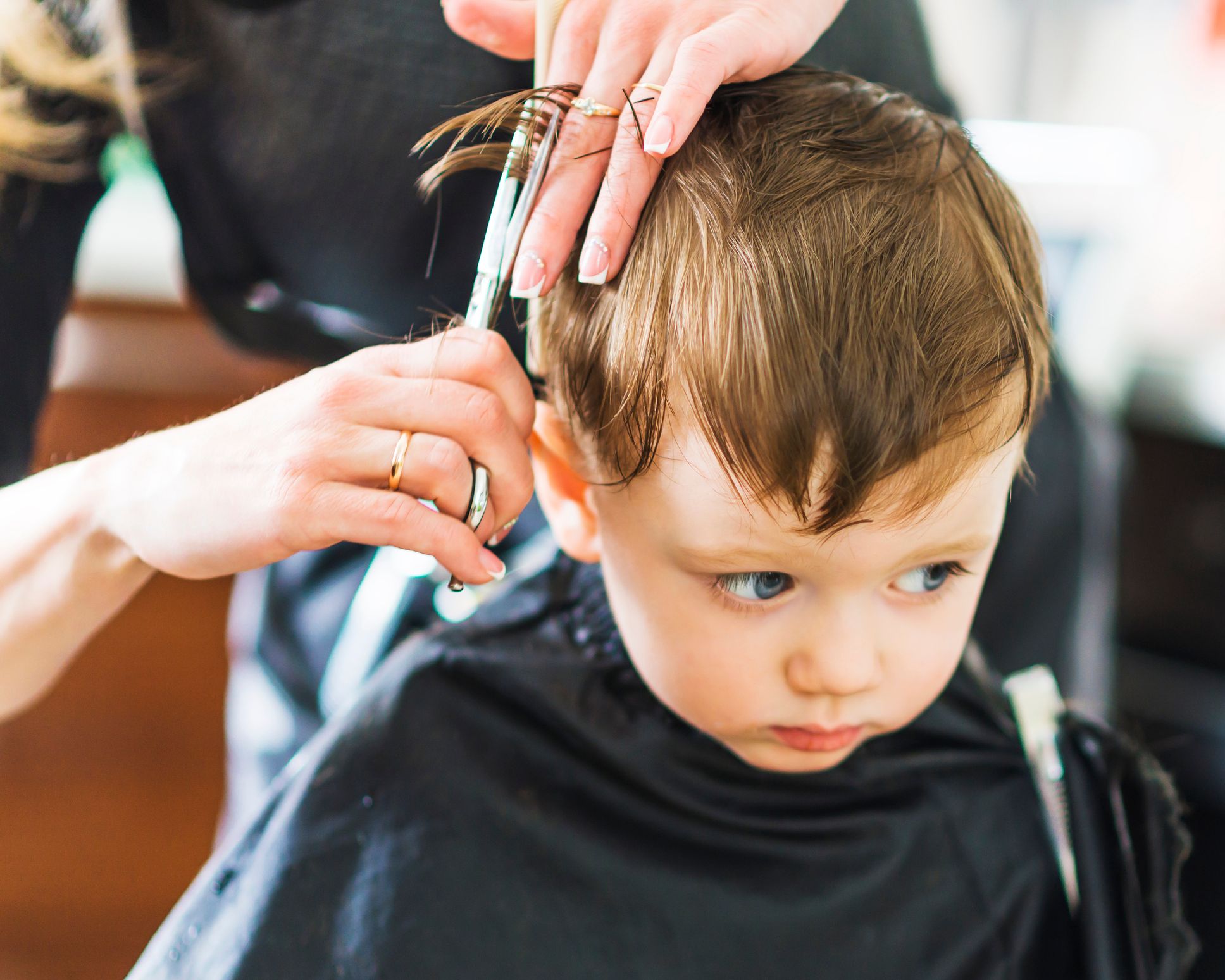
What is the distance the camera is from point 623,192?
0.58 metres

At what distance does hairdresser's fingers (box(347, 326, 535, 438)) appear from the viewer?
564 mm

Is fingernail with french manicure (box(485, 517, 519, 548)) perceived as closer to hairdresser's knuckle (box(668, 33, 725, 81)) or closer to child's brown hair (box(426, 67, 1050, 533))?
child's brown hair (box(426, 67, 1050, 533))

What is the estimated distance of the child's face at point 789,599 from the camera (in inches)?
23.0

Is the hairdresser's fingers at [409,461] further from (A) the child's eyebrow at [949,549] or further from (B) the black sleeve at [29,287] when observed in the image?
(B) the black sleeve at [29,287]

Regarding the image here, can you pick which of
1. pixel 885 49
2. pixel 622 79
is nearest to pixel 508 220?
pixel 622 79

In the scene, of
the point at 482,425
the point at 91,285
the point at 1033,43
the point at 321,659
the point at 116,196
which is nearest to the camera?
the point at 482,425

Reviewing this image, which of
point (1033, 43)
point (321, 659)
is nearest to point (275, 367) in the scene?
point (321, 659)

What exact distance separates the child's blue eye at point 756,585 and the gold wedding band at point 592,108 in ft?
0.92

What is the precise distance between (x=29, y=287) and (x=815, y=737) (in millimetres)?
759

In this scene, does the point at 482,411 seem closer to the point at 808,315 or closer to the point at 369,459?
the point at 369,459

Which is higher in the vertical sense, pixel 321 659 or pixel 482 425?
pixel 482 425

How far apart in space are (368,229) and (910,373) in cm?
52

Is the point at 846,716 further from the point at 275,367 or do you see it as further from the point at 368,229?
the point at 275,367

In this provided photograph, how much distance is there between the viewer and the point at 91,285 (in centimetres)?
174
